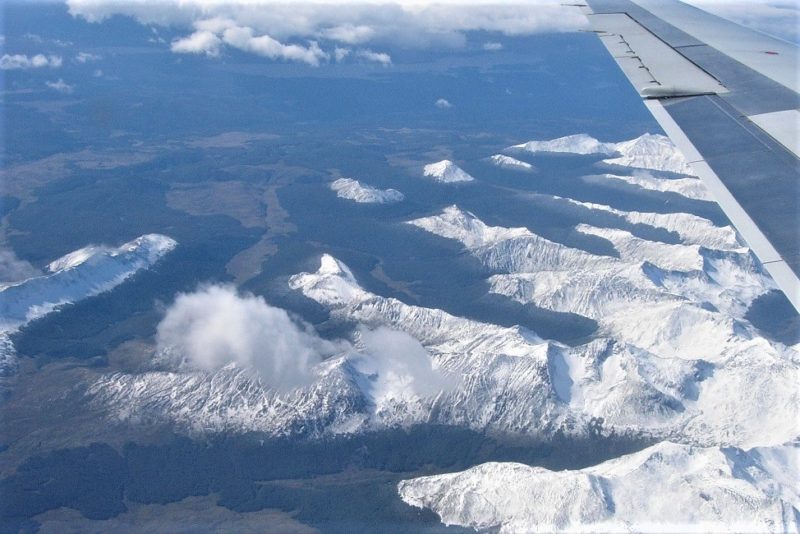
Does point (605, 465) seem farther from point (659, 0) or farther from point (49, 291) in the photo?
point (49, 291)

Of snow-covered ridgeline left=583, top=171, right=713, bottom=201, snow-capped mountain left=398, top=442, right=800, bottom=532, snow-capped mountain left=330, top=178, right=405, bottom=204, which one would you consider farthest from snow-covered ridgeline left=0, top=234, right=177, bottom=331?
snow-covered ridgeline left=583, top=171, right=713, bottom=201

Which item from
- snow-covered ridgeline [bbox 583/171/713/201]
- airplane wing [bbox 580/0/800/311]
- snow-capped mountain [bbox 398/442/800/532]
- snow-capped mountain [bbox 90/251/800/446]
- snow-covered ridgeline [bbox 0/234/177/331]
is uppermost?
airplane wing [bbox 580/0/800/311]

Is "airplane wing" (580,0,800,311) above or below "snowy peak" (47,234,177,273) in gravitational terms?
above

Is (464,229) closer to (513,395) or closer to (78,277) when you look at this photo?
(78,277)

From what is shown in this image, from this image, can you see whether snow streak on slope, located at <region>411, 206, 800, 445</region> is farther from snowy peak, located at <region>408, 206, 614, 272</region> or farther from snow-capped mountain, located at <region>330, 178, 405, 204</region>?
snow-capped mountain, located at <region>330, 178, 405, 204</region>

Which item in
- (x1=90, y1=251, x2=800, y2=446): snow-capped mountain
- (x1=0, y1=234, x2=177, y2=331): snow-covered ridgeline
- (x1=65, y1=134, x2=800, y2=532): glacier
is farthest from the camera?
(x1=0, y1=234, x2=177, y2=331): snow-covered ridgeline

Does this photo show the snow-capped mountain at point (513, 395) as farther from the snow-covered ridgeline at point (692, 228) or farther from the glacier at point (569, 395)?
the snow-covered ridgeline at point (692, 228)

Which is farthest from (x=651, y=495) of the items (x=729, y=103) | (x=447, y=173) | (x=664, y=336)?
(x=447, y=173)
